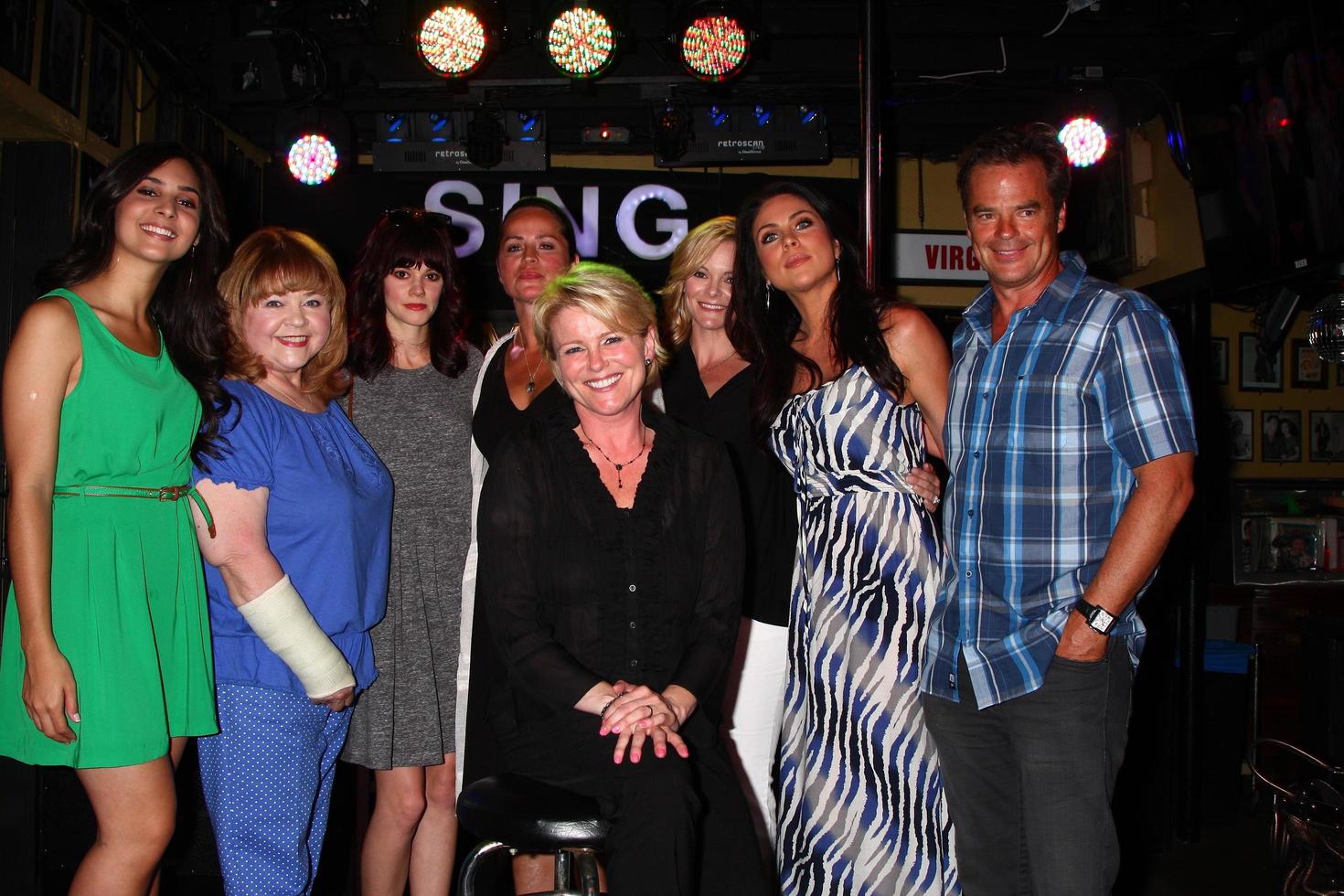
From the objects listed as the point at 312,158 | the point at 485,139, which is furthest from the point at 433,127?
the point at 312,158

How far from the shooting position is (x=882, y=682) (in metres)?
2.35

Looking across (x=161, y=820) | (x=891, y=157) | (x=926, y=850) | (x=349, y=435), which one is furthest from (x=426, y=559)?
(x=891, y=157)

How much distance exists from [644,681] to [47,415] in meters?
1.24

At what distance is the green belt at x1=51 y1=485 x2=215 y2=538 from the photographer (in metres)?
2.01

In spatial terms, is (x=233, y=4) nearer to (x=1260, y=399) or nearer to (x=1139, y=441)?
(x=1139, y=441)

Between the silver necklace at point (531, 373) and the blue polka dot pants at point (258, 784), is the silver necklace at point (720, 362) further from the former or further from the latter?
the blue polka dot pants at point (258, 784)

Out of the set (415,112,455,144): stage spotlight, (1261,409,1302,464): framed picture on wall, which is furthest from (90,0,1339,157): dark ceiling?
(1261,409,1302,464): framed picture on wall

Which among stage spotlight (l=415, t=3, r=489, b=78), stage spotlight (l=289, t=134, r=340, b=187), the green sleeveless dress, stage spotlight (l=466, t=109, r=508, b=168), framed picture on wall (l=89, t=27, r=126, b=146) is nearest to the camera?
the green sleeveless dress

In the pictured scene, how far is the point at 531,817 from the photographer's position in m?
1.70

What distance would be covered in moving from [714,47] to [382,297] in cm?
306

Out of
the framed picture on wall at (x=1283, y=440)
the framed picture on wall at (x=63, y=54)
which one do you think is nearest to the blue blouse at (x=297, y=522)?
the framed picture on wall at (x=63, y=54)

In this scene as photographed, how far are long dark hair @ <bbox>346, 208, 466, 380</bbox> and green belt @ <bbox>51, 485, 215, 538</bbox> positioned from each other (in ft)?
2.07

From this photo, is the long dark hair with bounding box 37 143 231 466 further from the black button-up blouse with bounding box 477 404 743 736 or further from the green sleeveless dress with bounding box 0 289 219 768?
the black button-up blouse with bounding box 477 404 743 736

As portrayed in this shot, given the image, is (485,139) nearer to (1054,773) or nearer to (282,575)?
(282,575)
